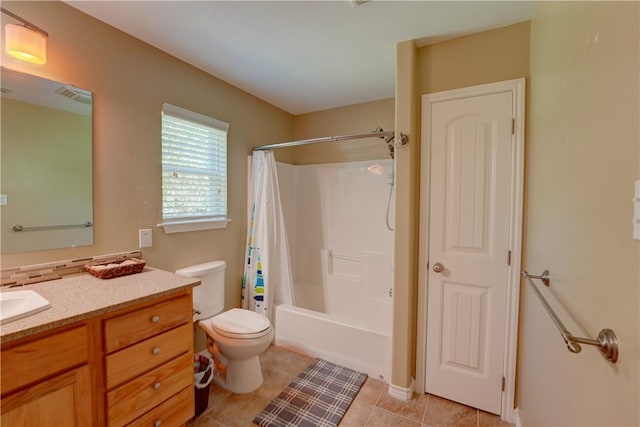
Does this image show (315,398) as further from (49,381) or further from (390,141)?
(390,141)

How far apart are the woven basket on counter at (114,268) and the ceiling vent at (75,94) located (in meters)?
0.92

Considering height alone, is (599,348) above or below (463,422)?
above

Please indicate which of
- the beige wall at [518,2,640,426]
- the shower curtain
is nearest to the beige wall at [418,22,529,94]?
the beige wall at [518,2,640,426]

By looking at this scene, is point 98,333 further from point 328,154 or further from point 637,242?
point 328,154

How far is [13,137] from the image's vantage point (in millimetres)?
1288

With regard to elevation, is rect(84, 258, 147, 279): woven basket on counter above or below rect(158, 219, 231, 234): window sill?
below

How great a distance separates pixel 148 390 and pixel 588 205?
1.84 meters

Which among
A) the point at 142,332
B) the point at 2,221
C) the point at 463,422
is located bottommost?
the point at 463,422

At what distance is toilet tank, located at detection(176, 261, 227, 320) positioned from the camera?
1.99m

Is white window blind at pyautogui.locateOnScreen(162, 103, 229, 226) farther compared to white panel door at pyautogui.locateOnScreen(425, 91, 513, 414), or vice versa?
white window blind at pyautogui.locateOnScreen(162, 103, 229, 226)

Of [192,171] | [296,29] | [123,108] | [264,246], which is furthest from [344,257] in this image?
[123,108]

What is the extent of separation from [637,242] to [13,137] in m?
2.26

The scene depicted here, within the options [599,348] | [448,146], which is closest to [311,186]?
[448,146]

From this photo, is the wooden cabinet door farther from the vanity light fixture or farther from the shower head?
the shower head
